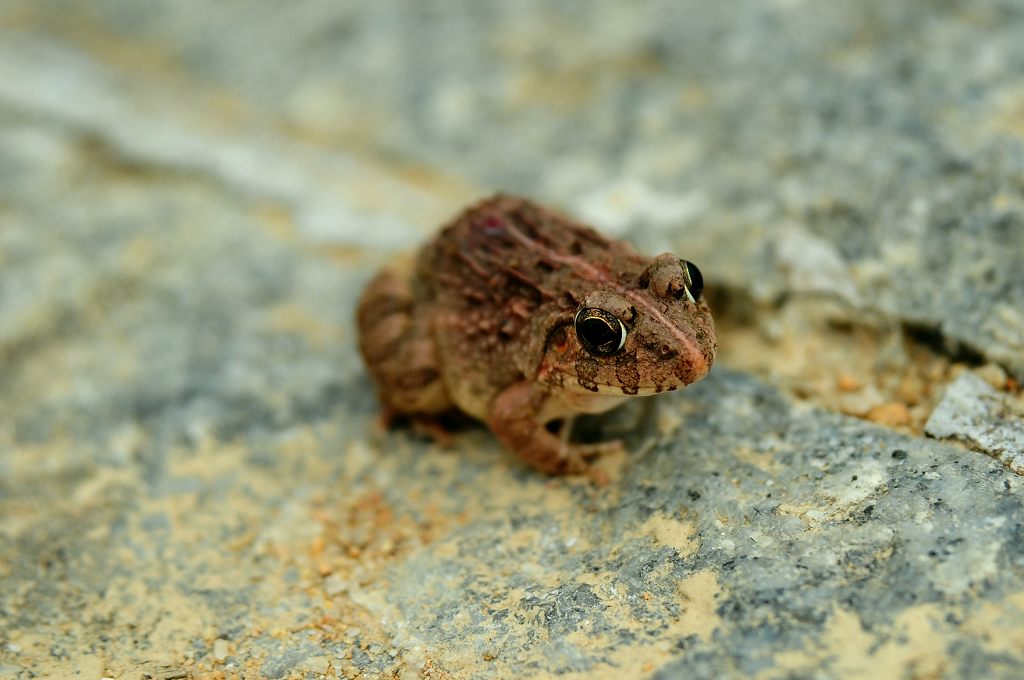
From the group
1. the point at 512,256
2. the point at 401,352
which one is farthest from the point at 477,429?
the point at 512,256

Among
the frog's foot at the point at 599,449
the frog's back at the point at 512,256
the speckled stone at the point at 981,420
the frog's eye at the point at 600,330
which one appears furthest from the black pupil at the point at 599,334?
the speckled stone at the point at 981,420

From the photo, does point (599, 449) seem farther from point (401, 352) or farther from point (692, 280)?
point (401, 352)

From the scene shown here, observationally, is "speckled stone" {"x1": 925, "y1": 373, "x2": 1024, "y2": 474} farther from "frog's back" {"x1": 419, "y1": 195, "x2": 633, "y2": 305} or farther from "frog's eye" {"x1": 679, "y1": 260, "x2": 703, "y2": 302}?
"frog's back" {"x1": 419, "y1": 195, "x2": 633, "y2": 305}

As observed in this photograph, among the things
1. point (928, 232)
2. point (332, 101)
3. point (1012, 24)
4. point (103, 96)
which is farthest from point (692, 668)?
point (103, 96)

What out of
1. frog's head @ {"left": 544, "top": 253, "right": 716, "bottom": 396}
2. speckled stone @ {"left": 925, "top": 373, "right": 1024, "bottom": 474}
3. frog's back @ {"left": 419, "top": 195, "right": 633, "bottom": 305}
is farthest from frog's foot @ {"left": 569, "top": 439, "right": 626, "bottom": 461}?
speckled stone @ {"left": 925, "top": 373, "right": 1024, "bottom": 474}

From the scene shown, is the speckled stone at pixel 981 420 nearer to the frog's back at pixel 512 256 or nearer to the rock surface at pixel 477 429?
the rock surface at pixel 477 429

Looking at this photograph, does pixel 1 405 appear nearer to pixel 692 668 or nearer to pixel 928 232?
pixel 692 668
